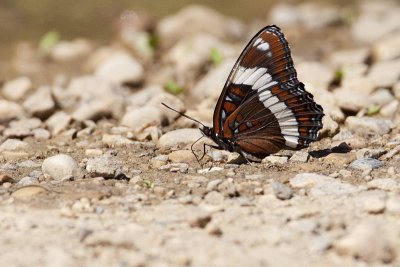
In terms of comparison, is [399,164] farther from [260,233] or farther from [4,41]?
[4,41]

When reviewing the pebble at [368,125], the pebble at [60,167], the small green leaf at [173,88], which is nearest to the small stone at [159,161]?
the pebble at [60,167]

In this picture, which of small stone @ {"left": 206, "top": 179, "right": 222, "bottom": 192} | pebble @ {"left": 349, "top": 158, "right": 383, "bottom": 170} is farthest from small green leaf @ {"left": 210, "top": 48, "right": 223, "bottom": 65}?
small stone @ {"left": 206, "top": 179, "right": 222, "bottom": 192}

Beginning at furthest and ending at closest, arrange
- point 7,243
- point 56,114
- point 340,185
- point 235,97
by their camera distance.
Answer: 1. point 56,114
2. point 235,97
3. point 340,185
4. point 7,243

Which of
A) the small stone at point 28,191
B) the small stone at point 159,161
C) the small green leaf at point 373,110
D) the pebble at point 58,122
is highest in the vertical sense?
the small green leaf at point 373,110

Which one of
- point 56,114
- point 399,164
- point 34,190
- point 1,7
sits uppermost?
point 1,7

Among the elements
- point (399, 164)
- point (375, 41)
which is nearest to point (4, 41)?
point (375, 41)

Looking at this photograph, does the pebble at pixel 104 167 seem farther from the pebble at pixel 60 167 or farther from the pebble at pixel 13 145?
the pebble at pixel 13 145

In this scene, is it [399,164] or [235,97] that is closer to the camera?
[399,164]
